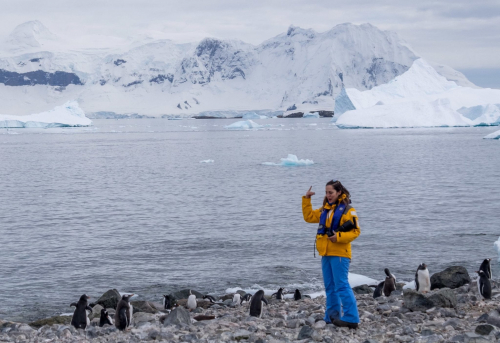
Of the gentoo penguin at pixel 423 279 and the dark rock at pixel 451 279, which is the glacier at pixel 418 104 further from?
the gentoo penguin at pixel 423 279

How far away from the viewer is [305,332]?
801 centimetres

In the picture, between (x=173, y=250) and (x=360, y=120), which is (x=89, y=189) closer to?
(x=173, y=250)

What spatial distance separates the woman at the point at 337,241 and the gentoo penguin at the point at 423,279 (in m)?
4.03

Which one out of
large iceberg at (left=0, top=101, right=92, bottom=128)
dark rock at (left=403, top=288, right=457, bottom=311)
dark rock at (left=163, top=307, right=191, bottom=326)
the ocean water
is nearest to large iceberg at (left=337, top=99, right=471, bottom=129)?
the ocean water

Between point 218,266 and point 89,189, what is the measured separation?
18446 mm

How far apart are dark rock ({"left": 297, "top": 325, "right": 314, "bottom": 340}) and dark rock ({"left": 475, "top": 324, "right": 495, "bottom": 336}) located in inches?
77.5

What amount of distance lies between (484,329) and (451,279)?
16.8 ft

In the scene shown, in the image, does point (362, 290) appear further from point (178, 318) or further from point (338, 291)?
point (338, 291)

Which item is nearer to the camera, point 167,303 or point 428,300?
point 428,300

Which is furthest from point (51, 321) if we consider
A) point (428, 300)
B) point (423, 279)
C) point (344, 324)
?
point (423, 279)

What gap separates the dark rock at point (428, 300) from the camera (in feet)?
30.6

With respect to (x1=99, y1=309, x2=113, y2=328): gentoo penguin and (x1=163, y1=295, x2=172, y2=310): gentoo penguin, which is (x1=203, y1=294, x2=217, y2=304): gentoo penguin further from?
(x1=99, y1=309, x2=113, y2=328): gentoo penguin

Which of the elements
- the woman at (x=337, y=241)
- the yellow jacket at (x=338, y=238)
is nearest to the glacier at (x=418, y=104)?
the woman at (x=337, y=241)

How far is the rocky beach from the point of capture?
7922 millimetres
